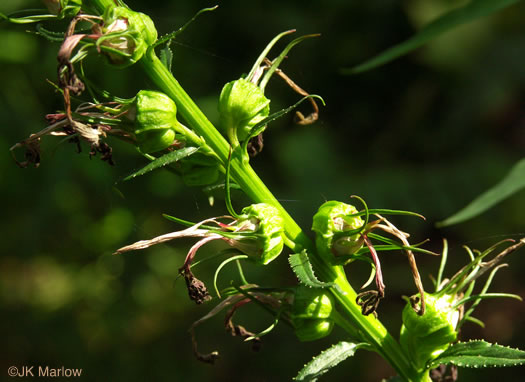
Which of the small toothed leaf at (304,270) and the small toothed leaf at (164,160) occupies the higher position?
the small toothed leaf at (164,160)

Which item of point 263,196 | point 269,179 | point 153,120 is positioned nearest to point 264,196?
point 263,196

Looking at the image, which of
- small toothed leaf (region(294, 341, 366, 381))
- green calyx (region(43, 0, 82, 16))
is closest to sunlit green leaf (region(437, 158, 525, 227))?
small toothed leaf (region(294, 341, 366, 381))

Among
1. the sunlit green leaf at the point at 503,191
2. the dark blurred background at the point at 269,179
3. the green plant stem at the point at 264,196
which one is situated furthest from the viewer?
the dark blurred background at the point at 269,179

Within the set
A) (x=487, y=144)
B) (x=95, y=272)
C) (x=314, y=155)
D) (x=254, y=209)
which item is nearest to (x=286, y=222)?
(x=254, y=209)

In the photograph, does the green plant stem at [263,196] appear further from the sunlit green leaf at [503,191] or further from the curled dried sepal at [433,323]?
the sunlit green leaf at [503,191]

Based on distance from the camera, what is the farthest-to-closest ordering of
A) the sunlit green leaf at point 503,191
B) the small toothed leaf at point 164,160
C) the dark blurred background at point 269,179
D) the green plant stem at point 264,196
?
the dark blurred background at point 269,179, the green plant stem at point 264,196, the small toothed leaf at point 164,160, the sunlit green leaf at point 503,191

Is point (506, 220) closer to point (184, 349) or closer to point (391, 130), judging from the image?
point (391, 130)

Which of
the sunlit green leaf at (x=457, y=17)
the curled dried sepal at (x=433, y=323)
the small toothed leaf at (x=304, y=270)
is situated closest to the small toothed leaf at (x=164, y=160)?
the small toothed leaf at (x=304, y=270)
